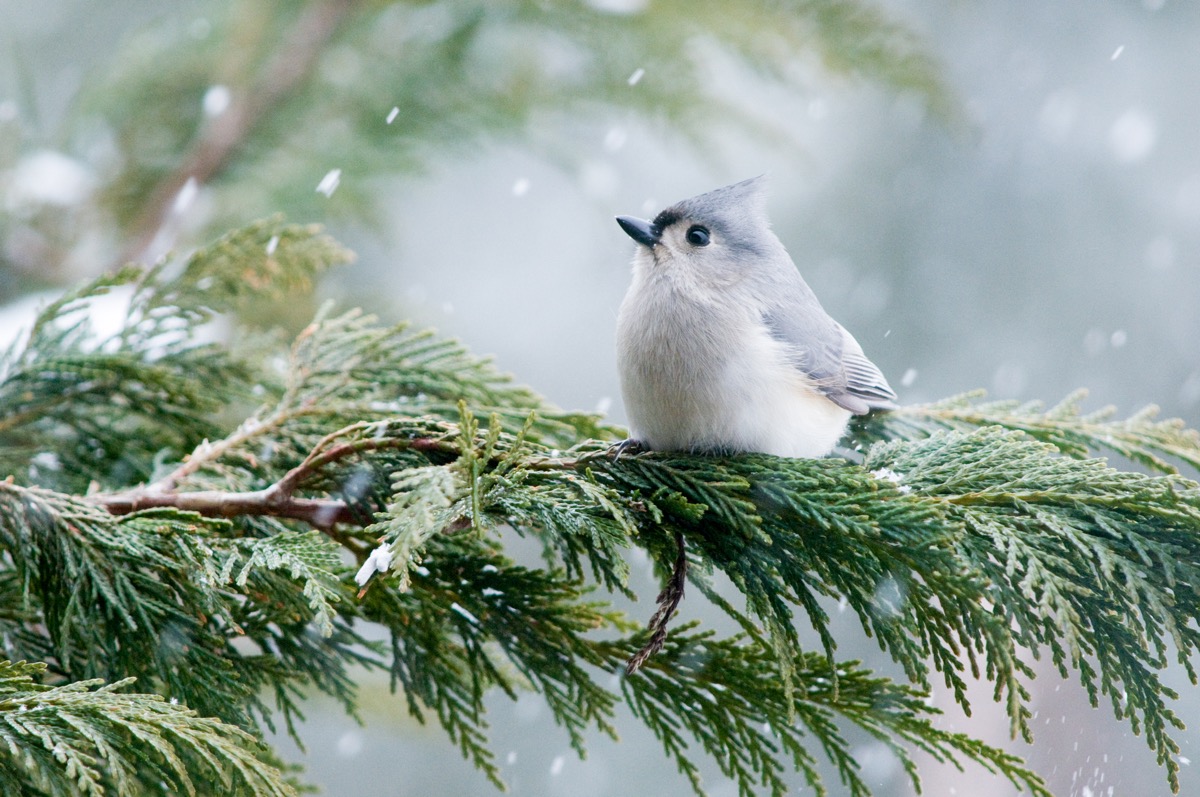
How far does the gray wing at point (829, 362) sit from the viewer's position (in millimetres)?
1781

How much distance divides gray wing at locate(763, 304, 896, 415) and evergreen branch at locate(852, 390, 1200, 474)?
7cm

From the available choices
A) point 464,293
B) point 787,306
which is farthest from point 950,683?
point 464,293

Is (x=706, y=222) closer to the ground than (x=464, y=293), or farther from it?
closer to the ground

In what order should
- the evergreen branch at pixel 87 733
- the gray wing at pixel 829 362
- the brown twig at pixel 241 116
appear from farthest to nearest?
the brown twig at pixel 241 116, the gray wing at pixel 829 362, the evergreen branch at pixel 87 733

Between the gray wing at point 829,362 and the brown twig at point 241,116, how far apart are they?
1568 mm

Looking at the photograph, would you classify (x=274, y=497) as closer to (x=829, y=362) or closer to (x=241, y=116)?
(x=829, y=362)

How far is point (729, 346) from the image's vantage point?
5.44ft

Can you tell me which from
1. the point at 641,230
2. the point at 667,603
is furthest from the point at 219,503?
the point at 641,230

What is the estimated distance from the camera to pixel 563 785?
7086mm

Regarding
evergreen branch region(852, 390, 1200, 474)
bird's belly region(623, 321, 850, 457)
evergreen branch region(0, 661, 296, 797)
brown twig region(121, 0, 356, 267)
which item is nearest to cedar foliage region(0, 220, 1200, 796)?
evergreen branch region(0, 661, 296, 797)

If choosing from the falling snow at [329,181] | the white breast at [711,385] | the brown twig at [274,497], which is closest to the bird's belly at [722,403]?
the white breast at [711,385]

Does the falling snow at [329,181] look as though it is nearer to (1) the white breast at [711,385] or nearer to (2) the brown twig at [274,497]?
(1) the white breast at [711,385]

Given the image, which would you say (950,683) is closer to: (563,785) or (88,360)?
(88,360)

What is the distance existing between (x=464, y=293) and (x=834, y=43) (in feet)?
19.6
